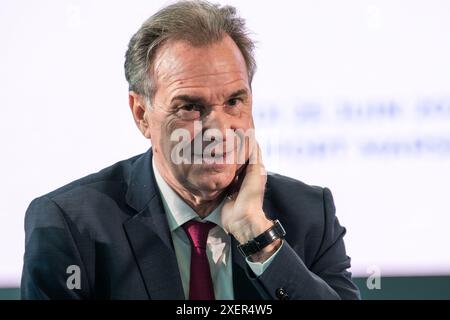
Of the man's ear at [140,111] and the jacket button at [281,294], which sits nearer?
the jacket button at [281,294]

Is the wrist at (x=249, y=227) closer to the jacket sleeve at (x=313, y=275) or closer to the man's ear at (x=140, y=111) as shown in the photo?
the jacket sleeve at (x=313, y=275)

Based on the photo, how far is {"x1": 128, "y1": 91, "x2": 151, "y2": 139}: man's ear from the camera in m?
2.74

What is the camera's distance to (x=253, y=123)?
277 centimetres

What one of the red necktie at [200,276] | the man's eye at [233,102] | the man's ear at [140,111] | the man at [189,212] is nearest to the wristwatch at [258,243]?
the man at [189,212]

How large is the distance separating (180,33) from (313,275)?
2.77 feet

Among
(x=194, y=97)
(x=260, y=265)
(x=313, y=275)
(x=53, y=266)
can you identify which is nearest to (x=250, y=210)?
(x=260, y=265)

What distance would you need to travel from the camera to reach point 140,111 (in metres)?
2.77

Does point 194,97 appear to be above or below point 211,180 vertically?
above

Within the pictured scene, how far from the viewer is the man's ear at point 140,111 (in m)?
2.74

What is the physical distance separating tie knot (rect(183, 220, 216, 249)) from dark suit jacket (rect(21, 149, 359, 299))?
0.22 ft

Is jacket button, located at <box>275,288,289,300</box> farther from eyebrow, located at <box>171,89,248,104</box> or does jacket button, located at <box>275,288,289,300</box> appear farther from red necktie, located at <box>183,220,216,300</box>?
eyebrow, located at <box>171,89,248,104</box>

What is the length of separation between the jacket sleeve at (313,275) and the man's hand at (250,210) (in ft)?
0.19

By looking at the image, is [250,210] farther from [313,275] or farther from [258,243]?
[313,275]
